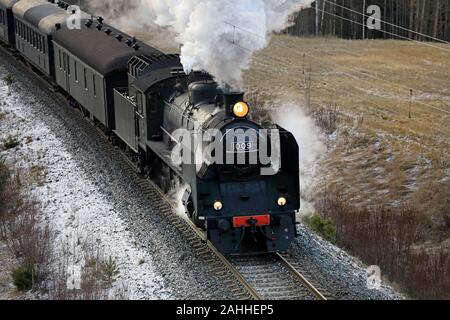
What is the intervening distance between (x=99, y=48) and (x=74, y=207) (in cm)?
656

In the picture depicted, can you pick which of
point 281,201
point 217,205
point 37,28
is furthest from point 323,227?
point 37,28

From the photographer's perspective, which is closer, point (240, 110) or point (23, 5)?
point (240, 110)

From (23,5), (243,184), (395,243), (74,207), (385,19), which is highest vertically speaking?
(385,19)

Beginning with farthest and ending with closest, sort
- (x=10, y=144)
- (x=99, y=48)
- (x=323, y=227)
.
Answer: (x=10, y=144) → (x=99, y=48) → (x=323, y=227)

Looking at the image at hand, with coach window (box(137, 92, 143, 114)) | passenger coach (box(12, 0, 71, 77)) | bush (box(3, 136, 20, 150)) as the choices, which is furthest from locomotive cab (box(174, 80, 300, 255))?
passenger coach (box(12, 0, 71, 77))

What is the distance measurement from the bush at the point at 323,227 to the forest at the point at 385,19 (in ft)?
94.3

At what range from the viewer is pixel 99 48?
22094 millimetres

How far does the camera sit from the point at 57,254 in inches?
590

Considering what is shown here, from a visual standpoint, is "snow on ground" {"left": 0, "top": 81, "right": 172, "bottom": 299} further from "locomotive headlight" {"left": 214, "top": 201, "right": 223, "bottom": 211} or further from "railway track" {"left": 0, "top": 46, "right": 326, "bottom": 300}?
"locomotive headlight" {"left": 214, "top": 201, "right": 223, "bottom": 211}

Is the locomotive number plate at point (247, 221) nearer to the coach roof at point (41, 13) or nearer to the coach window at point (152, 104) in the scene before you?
the coach window at point (152, 104)

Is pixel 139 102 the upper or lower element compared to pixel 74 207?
upper

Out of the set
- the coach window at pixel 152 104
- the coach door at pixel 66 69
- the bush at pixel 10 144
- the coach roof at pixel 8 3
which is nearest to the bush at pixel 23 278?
the coach window at pixel 152 104

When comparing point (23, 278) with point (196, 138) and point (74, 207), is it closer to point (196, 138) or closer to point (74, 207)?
point (74, 207)

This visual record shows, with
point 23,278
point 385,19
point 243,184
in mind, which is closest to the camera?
point 23,278
